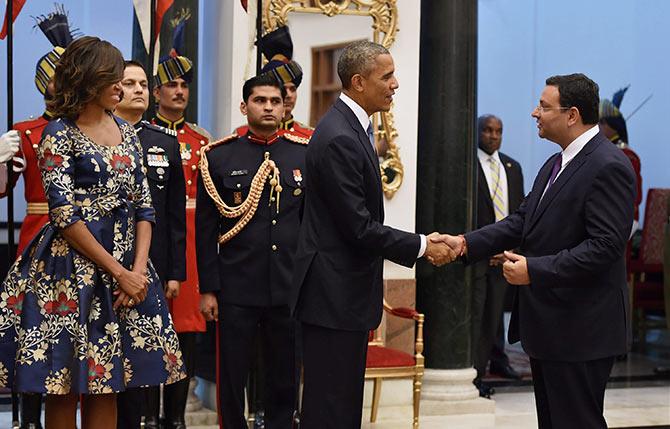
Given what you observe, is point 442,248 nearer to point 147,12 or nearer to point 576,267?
point 576,267

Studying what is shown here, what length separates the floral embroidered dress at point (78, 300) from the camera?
3500 mm

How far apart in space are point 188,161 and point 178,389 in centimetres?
97

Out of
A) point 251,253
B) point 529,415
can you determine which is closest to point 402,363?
point 529,415

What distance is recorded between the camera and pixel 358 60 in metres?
3.77

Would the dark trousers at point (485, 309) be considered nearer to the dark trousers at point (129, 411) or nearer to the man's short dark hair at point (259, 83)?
the man's short dark hair at point (259, 83)

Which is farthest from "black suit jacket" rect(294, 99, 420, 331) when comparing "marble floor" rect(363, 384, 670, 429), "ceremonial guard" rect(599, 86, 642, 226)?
"ceremonial guard" rect(599, 86, 642, 226)

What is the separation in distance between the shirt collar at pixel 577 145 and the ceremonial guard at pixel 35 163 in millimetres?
2080

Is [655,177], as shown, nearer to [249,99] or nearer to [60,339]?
[249,99]

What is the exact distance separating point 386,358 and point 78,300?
7.46 ft

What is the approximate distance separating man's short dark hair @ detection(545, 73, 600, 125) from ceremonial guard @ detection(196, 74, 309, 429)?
1.26 metres

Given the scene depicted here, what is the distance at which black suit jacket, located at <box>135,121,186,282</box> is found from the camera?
4.62m

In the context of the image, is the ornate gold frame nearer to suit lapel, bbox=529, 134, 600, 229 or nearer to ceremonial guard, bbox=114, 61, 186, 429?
ceremonial guard, bbox=114, 61, 186, 429

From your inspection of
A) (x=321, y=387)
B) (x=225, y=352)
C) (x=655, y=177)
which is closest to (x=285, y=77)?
(x=225, y=352)

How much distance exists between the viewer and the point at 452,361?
6.09m
